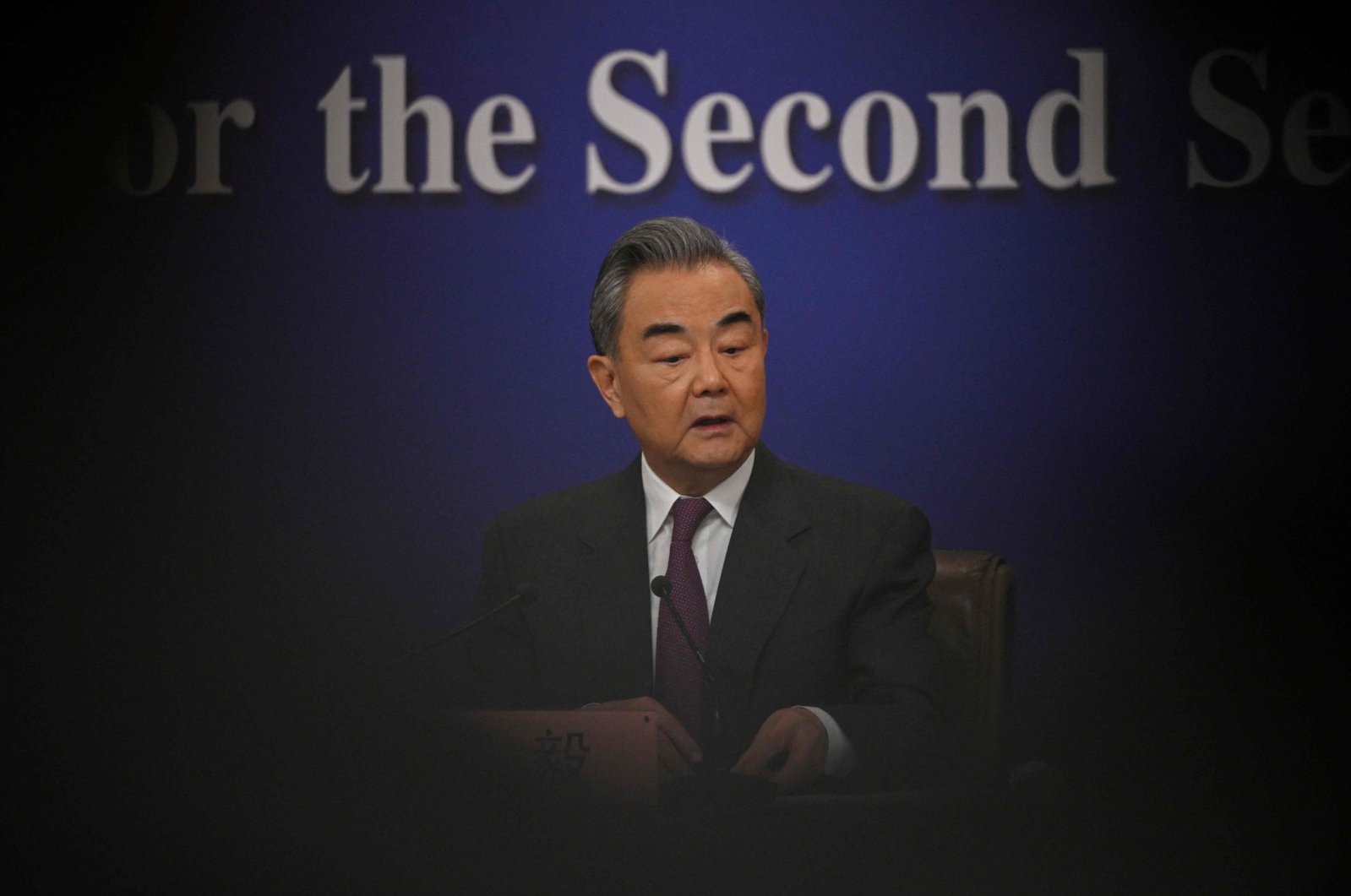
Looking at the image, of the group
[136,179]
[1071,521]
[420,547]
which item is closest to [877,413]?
[1071,521]

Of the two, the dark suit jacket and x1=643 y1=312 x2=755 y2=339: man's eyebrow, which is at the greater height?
x1=643 y1=312 x2=755 y2=339: man's eyebrow

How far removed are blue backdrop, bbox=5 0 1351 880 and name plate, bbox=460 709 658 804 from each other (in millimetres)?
1390

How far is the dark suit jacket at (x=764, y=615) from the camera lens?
5.73 ft

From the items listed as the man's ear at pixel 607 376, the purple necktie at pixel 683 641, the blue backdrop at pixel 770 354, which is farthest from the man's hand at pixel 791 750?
the blue backdrop at pixel 770 354

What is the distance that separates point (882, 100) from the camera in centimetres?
268

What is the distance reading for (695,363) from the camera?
177cm

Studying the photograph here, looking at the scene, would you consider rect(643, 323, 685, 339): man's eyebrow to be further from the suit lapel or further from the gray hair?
the suit lapel

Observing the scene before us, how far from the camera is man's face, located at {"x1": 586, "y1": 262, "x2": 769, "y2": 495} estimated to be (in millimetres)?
1760

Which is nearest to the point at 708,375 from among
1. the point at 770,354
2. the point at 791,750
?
the point at 791,750

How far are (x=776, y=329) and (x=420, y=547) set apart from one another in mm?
817

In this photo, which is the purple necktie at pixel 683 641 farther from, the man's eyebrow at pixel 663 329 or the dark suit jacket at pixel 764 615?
the man's eyebrow at pixel 663 329

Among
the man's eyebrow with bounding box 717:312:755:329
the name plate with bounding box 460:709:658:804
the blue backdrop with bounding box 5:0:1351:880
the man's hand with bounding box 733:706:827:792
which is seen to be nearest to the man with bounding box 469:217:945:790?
the man's eyebrow with bounding box 717:312:755:329

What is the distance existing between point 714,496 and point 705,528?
4 cm

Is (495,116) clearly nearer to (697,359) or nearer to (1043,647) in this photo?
(697,359)
